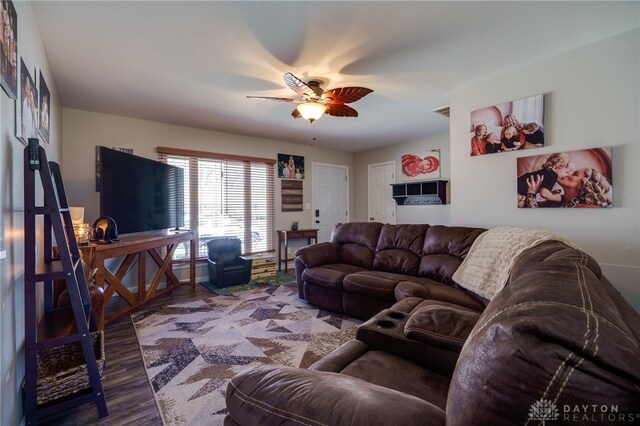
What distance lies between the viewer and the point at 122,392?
183cm

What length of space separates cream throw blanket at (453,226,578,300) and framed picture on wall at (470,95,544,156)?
0.93m

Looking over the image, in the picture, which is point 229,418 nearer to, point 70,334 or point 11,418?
point 11,418

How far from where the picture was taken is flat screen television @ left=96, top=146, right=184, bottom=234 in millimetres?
2885

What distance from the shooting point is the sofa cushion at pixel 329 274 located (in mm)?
3113

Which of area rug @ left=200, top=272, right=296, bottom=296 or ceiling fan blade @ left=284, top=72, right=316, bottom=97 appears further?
area rug @ left=200, top=272, right=296, bottom=296

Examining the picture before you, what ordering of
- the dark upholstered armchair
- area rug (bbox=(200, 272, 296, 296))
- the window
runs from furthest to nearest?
the window
the dark upholstered armchair
area rug (bbox=(200, 272, 296, 296))

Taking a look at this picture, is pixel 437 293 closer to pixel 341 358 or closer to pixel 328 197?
pixel 341 358

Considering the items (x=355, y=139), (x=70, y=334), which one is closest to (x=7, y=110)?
(x=70, y=334)

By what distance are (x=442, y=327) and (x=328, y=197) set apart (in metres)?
5.13

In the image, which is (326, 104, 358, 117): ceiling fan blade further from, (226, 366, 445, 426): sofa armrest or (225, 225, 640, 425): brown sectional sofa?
(226, 366, 445, 426): sofa armrest

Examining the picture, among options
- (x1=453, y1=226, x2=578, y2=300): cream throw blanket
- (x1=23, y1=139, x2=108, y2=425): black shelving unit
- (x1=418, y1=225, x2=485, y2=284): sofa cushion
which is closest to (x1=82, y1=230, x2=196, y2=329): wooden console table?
(x1=23, y1=139, x2=108, y2=425): black shelving unit

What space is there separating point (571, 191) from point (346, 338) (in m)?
2.28

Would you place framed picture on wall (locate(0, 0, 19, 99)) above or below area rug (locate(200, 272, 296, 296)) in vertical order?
above

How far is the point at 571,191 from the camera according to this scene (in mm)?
2400
